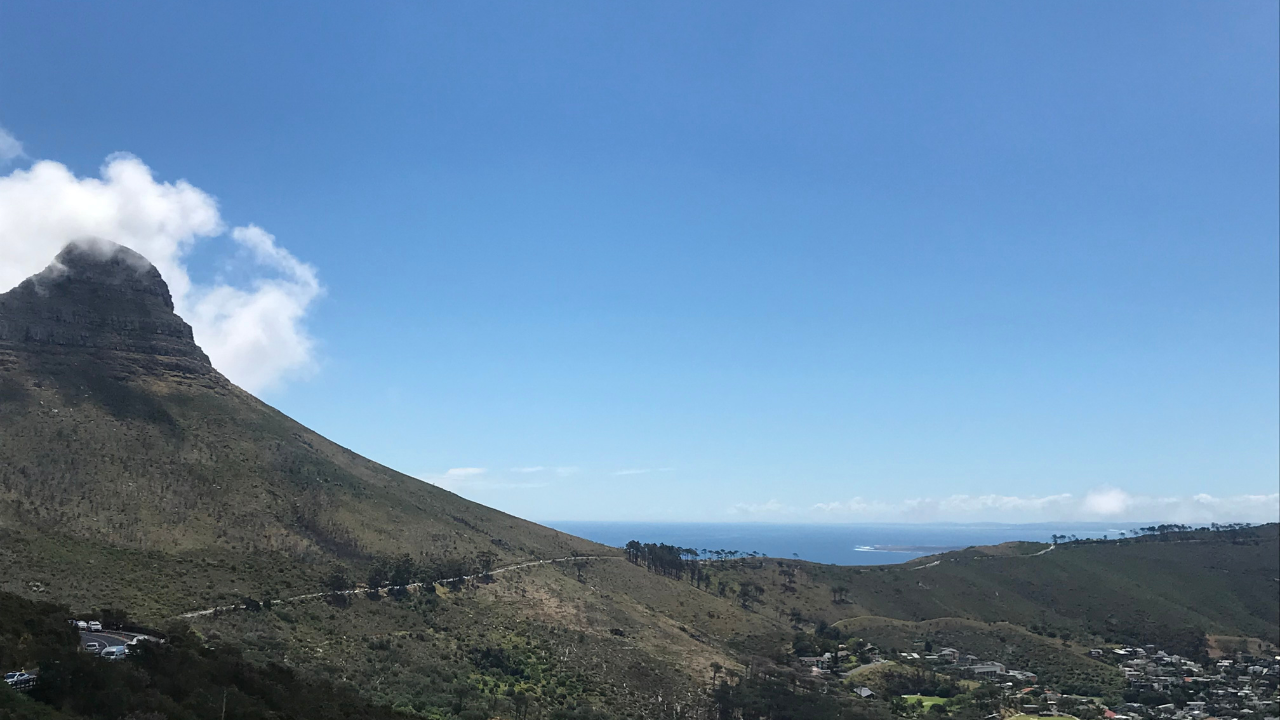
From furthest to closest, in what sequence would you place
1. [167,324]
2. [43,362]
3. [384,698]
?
[167,324], [43,362], [384,698]

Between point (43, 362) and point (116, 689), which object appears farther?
point (43, 362)

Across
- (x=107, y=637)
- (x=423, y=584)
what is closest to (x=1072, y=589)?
(x=423, y=584)

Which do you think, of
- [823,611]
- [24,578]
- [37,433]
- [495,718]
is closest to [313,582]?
[24,578]

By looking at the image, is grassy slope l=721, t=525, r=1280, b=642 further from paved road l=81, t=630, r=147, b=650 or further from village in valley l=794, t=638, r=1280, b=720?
paved road l=81, t=630, r=147, b=650

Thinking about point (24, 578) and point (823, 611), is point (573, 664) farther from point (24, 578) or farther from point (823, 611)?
point (823, 611)

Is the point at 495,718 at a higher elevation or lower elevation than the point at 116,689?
lower

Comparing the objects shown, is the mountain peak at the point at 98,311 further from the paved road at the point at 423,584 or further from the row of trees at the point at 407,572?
the paved road at the point at 423,584
